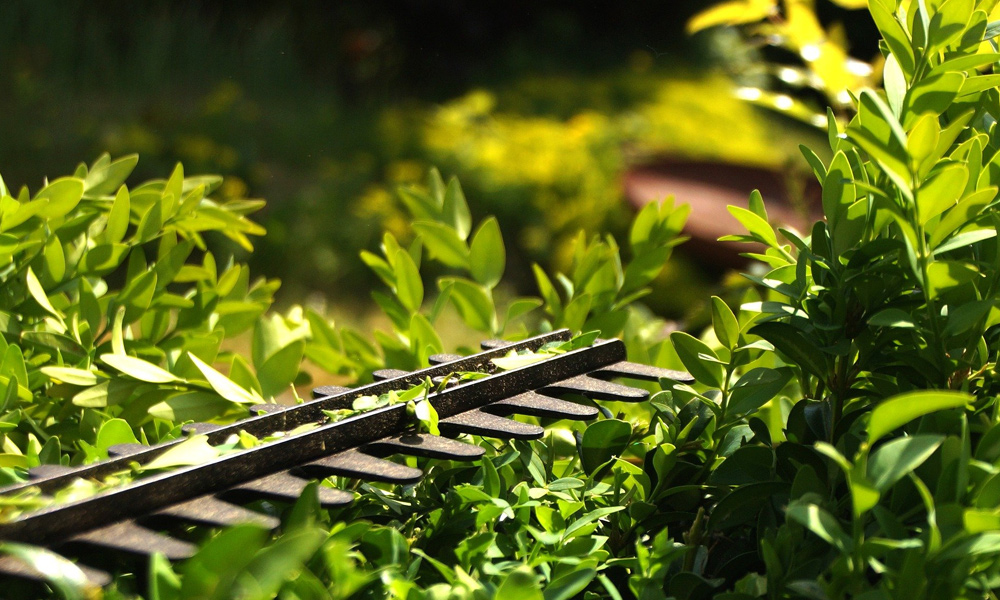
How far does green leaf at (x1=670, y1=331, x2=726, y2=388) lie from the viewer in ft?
1.78

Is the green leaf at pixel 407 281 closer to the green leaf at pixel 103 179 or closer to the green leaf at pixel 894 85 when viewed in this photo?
the green leaf at pixel 103 179

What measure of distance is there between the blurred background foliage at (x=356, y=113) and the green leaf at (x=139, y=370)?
137 inches

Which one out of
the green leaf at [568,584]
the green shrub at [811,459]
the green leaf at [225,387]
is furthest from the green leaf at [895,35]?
the green leaf at [225,387]

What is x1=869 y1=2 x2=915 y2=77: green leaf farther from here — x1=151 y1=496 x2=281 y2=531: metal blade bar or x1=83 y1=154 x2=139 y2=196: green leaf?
x1=83 y1=154 x2=139 y2=196: green leaf

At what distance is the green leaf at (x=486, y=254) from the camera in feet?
2.39

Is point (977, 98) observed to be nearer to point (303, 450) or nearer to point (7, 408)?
point (303, 450)

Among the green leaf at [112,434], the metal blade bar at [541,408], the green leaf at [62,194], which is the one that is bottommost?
the metal blade bar at [541,408]

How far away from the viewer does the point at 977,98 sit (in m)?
0.53

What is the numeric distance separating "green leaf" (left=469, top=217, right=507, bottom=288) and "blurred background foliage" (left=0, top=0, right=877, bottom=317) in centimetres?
325

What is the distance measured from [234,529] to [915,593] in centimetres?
28

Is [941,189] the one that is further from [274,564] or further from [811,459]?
[274,564]

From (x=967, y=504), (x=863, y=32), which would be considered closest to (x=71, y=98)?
(x=967, y=504)

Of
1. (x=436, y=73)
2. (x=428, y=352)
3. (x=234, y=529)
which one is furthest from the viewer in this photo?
(x=436, y=73)

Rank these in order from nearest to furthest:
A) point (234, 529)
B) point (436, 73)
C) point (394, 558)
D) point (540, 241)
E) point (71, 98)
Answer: point (234, 529)
point (394, 558)
point (540, 241)
point (71, 98)
point (436, 73)
